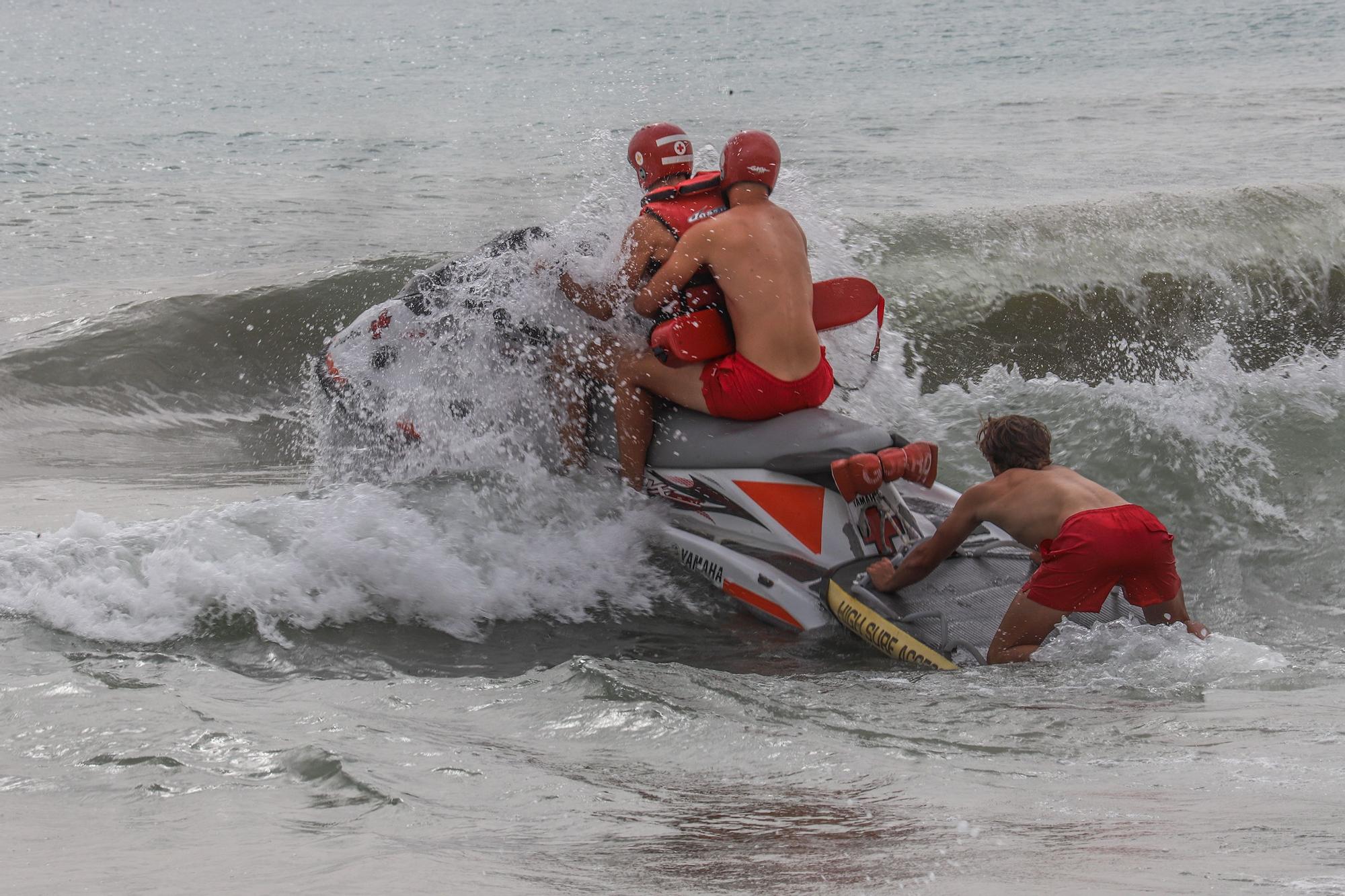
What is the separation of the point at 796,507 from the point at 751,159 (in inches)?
55.8

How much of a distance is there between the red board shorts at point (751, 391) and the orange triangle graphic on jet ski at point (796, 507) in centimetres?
32

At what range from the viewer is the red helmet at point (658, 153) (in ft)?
18.0

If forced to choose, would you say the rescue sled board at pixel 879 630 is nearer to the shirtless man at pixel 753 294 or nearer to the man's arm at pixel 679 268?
the shirtless man at pixel 753 294

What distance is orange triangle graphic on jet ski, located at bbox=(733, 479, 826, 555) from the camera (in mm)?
5148

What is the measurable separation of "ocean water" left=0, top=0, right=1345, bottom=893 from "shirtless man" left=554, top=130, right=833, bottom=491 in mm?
682

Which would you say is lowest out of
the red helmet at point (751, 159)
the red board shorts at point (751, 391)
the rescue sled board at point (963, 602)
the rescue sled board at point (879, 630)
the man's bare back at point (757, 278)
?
the rescue sled board at point (879, 630)

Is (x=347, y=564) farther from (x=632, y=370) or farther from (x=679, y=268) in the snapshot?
(x=679, y=268)

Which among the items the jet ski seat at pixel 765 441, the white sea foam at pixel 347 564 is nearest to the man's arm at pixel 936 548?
the jet ski seat at pixel 765 441

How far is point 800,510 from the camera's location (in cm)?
517

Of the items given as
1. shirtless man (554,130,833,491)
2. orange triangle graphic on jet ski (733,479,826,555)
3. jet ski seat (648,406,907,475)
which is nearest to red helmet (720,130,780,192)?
shirtless man (554,130,833,491)

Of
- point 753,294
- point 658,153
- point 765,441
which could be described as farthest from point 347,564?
point 658,153

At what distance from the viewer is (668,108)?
25.7 meters

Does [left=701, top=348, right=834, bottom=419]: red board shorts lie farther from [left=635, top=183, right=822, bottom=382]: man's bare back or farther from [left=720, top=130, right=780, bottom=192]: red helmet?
[left=720, top=130, right=780, bottom=192]: red helmet

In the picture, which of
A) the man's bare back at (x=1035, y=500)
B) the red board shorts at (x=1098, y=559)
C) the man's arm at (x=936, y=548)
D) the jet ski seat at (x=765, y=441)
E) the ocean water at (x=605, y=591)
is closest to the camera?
the ocean water at (x=605, y=591)
